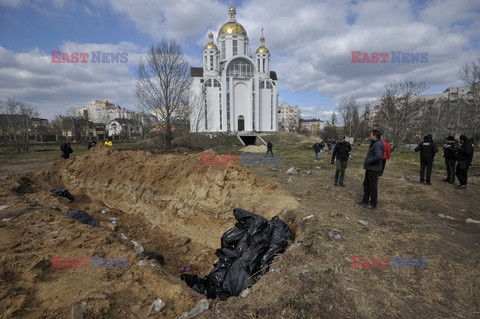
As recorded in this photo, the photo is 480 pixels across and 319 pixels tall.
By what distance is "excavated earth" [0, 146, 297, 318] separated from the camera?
309 cm

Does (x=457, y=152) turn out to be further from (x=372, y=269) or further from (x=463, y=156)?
(x=372, y=269)

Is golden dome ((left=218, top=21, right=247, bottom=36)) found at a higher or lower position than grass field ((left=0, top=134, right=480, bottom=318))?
higher

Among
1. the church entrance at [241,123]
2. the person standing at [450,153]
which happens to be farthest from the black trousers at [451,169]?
the church entrance at [241,123]

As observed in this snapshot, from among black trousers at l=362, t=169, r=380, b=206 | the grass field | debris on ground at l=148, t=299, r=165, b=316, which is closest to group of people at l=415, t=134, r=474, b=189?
the grass field

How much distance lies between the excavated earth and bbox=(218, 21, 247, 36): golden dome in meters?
41.4

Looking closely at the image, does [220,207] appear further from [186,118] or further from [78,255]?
[186,118]

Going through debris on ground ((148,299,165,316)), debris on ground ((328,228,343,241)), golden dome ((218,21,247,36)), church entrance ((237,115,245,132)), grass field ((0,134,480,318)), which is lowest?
debris on ground ((148,299,165,316))

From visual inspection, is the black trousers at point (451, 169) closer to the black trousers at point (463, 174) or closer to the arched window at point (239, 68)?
the black trousers at point (463, 174)

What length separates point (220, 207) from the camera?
652 centimetres

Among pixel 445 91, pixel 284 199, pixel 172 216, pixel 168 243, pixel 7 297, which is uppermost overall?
pixel 445 91

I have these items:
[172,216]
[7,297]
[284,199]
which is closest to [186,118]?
[172,216]

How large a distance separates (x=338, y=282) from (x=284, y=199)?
3.14m

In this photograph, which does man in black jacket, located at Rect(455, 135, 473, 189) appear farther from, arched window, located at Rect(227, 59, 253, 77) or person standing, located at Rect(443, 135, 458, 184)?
arched window, located at Rect(227, 59, 253, 77)

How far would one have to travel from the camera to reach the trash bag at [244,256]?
3701 mm
